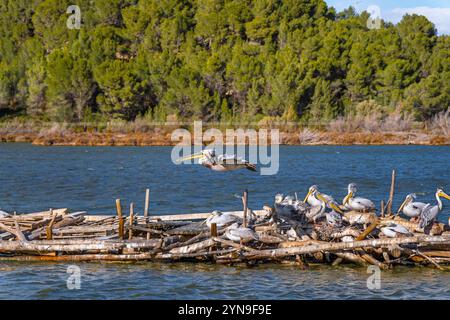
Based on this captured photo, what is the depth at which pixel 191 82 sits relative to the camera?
241ft

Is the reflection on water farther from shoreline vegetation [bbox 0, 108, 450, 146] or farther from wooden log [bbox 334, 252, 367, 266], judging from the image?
shoreline vegetation [bbox 0, 108, 450, 146]

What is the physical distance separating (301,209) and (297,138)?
56.0m

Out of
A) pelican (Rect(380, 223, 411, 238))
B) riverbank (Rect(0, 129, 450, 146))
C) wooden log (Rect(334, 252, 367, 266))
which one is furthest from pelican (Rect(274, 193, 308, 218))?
riverbank (Rect(0, 129, 450, 146))

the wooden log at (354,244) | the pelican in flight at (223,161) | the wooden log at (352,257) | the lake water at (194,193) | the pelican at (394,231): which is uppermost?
the pelican in flight at (223,161)

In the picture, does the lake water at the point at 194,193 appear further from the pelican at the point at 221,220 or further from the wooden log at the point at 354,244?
the pelican at the point at 221,220

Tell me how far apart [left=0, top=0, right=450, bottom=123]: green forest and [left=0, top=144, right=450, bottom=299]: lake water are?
9001 mm

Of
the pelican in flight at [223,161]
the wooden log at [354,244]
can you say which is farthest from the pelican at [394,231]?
the pelican in flight at [223,161]

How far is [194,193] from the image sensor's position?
106ft

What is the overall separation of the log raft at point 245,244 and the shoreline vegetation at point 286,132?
5296 centimetres

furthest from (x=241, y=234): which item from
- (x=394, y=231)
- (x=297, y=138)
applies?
(x=297, y=138)

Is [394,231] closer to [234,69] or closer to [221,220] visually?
[221,220]

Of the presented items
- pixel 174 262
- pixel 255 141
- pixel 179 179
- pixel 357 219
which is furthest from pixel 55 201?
pixel 255 141

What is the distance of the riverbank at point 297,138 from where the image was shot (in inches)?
2800

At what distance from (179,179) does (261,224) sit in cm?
2303
